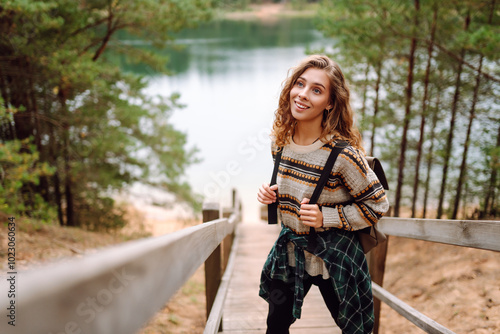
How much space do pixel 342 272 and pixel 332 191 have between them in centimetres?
35

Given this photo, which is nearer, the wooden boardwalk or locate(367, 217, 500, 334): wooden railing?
locate(367, 217, 500, 334): wooden railing

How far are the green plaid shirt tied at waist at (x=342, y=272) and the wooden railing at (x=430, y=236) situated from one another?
373 mm

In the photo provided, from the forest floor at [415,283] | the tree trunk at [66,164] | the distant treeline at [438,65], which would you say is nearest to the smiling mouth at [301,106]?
the forest floor at [415,283]

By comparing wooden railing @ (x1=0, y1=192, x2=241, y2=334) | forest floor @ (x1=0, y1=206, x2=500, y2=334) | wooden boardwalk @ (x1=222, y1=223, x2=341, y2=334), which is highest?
wooden railing @ (x1=0, y1=192, x2=241, y2=334)

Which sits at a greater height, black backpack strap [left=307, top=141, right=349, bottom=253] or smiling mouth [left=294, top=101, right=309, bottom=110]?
smiling mouth [left=294, top=101, right=309, bottom=110]

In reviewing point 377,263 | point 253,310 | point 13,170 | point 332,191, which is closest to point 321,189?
point 332,191

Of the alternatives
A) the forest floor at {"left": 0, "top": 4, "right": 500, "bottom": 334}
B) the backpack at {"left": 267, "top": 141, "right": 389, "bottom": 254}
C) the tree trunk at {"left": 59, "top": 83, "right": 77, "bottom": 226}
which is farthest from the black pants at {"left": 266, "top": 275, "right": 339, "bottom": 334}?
the tree trunk at {"left": 59, "top": 83, "right": 77, "bottom": 226}

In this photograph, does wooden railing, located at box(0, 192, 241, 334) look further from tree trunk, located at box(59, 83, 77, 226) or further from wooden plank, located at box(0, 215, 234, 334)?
tree trunk, located at box(59, 83, 77, 226)

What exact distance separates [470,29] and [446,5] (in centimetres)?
56

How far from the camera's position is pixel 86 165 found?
27.9 feet

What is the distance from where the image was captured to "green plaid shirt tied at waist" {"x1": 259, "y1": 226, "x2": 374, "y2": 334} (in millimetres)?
1487

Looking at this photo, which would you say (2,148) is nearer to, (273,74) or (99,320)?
(99,320)

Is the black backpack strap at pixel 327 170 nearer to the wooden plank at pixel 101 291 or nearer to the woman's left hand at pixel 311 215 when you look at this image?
the woman's left hand at pixel 311 215

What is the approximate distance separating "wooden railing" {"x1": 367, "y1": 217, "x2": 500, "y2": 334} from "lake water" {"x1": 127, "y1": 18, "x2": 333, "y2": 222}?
966 centimetres
